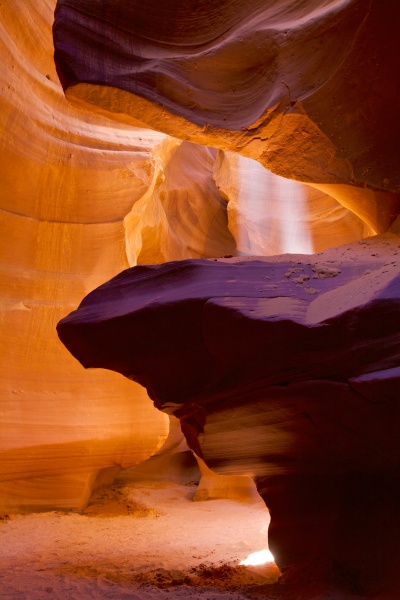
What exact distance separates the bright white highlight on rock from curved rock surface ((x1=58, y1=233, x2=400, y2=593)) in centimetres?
75

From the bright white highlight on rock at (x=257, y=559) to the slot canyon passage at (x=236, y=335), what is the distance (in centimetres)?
9

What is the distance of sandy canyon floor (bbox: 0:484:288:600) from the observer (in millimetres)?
3646

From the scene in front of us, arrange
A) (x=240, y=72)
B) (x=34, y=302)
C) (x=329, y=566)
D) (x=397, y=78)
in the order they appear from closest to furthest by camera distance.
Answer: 1. (x=329, y=566)
2. (x=397, y=78)
3. (x=240, y=72)
4. (x=34, y=302)

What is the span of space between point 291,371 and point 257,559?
227cm

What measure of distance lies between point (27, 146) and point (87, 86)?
286cm

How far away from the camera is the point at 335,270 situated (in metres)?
3.64

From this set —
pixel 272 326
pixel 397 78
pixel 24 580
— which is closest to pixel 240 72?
pixel 397 78

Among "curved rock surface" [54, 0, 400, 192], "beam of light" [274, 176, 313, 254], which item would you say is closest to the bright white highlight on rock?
"curved rock surface" [54, 0, 400, 192]

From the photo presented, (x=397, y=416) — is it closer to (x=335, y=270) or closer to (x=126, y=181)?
(x=335, y=270)

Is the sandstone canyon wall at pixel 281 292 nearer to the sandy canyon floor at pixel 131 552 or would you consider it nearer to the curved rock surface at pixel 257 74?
the curved rock surface at pixel 257 74

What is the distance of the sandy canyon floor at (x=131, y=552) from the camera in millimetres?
3646

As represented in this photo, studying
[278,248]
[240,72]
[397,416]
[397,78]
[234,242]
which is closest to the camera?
[397,416]

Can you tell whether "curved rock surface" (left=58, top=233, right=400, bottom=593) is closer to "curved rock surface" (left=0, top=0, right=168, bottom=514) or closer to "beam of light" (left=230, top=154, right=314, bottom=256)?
"curved rock surface" (left=0, top=0, right=168, bottom=514)

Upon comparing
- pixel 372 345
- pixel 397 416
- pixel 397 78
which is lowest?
pixel 397 416
